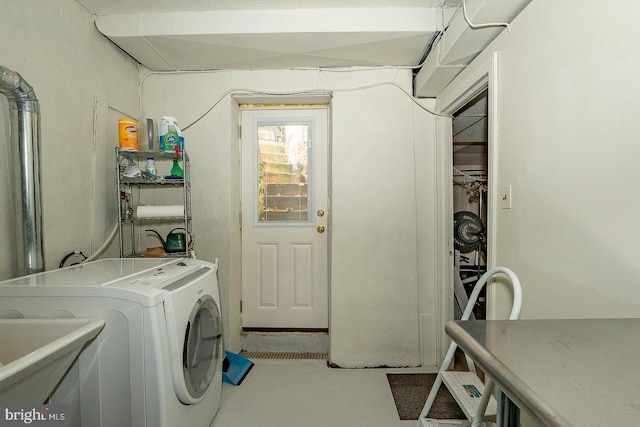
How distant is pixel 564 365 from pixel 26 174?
6.49 ft

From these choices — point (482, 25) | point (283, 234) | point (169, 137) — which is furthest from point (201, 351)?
point (482, 25)

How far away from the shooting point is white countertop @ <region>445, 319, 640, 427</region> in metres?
0.40

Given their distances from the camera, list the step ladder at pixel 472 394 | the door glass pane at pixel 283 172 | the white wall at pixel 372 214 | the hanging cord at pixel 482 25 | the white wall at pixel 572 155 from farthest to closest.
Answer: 1. the door glass pane at pixel 283 172
2. the white wall at pixel 372 214
3. the hanging cord at pixel 482 25
4. the step ladder at pixel 472 394
5. the white wall at pixel 572 155

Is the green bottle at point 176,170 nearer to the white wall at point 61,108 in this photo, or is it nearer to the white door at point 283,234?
the white wall at point 61,108

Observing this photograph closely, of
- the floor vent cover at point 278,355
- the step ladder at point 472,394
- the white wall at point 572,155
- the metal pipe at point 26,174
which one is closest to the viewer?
the white wall at point 572,155

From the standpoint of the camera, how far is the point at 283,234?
2529 millimetres

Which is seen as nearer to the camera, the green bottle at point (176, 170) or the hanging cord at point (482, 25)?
the hanging cord at point (482, 25)

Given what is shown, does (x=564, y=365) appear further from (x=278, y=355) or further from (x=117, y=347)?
(x=278, y=355)

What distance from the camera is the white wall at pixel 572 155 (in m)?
0.87

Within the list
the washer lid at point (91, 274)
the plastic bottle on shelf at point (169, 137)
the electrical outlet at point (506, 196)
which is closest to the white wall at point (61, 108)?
the washer lid at point (91, 274)

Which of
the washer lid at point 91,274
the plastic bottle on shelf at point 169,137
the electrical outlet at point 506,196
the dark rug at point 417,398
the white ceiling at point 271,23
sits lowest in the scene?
the dark rug at point 417,398

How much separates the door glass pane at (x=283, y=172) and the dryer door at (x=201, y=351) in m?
1.08

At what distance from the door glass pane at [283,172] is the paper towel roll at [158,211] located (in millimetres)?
707

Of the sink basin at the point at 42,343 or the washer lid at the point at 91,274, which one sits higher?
the washer lid at the point at 91,274
